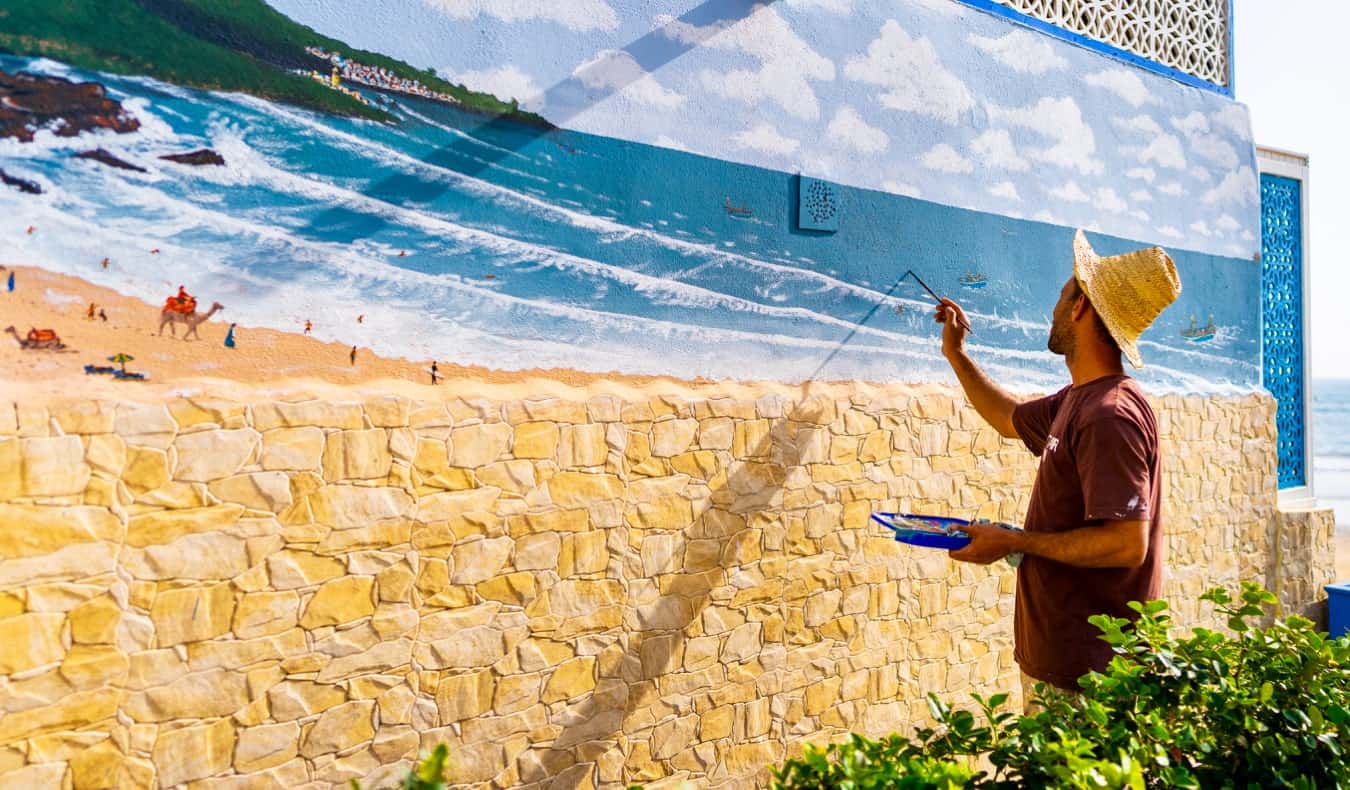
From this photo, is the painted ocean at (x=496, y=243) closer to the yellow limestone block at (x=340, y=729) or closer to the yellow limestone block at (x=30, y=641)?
the yellow limestone block at (x=30, y=641)

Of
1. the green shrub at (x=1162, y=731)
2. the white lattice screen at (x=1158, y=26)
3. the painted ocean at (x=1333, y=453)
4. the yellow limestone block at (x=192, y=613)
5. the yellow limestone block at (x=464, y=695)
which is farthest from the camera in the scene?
the painted ocean at (x=1333, y=453)

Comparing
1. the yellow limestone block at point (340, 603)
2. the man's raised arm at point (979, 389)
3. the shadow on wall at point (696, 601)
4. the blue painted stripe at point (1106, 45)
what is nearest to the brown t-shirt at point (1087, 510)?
the man's raised arm at point (979, 389)

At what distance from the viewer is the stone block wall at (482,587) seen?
2656mm

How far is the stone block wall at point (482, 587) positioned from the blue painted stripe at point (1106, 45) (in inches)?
85.5

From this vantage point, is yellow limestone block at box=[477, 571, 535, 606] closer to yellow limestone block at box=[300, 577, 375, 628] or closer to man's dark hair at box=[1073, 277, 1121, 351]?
yellow limestone block at box=[300, 577, 375, 628]

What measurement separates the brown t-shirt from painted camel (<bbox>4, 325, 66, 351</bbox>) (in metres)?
2.83

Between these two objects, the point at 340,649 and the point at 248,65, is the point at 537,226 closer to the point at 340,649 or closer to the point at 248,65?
the point at 248,65

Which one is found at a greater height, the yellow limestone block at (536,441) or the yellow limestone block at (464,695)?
the yellow limestone block at (536,441)

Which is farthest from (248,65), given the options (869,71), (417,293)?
(869,71)

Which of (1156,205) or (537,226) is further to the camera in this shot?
(1156,205)

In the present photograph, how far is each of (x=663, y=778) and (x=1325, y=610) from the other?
6.33 meters

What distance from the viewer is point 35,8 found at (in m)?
2.67

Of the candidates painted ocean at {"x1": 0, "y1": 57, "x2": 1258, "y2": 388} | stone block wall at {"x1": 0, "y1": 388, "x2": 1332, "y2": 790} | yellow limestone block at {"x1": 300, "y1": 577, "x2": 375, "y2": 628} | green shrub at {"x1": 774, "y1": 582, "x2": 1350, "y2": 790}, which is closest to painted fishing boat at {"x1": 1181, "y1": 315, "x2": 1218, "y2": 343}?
painted ocean at {"x1": 0, "y1": 57, "x2": 1258, "y2": 388}

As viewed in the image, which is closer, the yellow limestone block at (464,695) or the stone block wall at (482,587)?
the stone block wall at (482,587)
